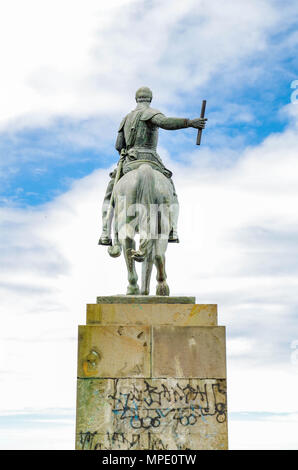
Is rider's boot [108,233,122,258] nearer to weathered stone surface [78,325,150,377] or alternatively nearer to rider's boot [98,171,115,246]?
rider's boot [98,171,115,246]

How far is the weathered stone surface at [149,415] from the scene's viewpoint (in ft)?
32.3

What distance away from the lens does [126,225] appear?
11586 millimetres

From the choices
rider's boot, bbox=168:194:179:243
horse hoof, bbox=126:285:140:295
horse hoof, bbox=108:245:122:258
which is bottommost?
horse hoof, bbox=126:285:140:295

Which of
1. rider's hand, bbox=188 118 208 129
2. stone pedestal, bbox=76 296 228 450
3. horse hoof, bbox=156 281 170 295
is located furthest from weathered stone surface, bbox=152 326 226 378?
rider's hand, bbox=188 118 208 129

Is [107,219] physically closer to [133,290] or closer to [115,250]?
[115,250]

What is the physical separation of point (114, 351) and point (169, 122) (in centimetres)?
479

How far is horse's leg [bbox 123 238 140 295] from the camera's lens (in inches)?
448

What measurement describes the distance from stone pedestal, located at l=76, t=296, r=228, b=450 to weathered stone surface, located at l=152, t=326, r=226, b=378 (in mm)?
17

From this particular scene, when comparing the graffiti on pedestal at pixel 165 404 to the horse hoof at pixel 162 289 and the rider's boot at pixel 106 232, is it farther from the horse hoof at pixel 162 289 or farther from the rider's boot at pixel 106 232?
the rider's boot at pixel 106 232

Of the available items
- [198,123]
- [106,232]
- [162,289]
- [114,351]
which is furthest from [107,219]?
[114,351]

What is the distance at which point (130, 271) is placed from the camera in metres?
11.5

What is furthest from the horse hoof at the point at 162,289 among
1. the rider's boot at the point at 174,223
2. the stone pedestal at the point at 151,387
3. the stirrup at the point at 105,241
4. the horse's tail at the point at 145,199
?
the stirrup at the point at 105,241

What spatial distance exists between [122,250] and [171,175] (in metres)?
2.02

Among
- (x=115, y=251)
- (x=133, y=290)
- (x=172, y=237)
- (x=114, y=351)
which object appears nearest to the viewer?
(x=114, y=351)
